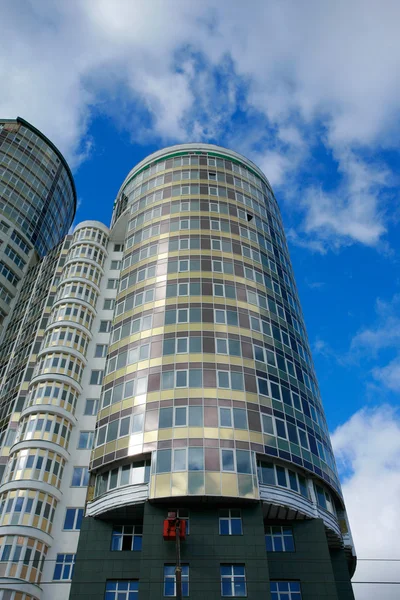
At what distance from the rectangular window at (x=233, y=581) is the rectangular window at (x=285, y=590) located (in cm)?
349

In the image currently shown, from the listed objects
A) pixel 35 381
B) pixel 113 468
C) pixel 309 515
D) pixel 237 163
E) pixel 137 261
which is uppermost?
pixel 237 163

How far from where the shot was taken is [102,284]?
6159 centimetres

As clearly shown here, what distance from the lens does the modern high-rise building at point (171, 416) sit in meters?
37.3

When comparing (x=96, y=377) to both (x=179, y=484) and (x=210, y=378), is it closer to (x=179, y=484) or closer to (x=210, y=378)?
(x=210, y=378)

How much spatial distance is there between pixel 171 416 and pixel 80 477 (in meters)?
9.76

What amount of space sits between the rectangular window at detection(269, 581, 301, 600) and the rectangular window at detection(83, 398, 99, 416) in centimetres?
2119

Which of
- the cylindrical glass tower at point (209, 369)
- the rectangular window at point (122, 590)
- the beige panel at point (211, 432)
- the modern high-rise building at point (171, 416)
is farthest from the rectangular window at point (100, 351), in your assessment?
the rectangular window at point (122, 590)

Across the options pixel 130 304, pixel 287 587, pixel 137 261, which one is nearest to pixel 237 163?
pixel 137 261

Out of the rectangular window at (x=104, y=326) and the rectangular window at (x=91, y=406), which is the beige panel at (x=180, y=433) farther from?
the rectangular window at (x=104, y=326)

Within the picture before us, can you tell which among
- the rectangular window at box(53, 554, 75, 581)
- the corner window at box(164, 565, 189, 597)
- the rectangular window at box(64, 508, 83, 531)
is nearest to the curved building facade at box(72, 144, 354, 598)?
the corner window at box(164, 565, 189, 597)

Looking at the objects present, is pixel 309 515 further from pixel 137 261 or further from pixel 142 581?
pixel 137 261

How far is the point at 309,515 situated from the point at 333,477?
685 cm

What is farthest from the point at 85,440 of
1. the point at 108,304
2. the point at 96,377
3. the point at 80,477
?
the point at 108,304

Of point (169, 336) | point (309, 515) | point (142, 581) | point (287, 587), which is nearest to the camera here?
point (142, 581)
